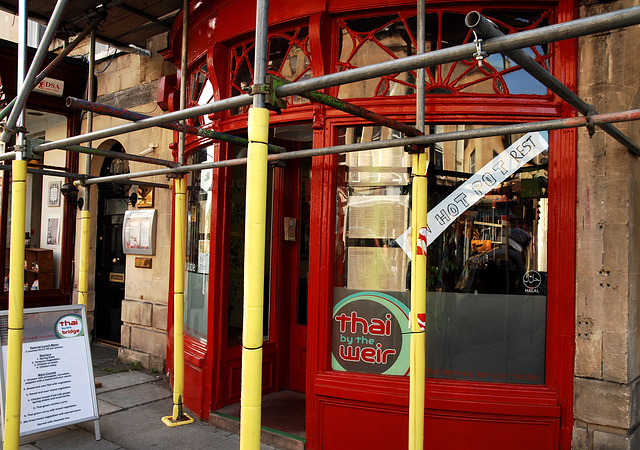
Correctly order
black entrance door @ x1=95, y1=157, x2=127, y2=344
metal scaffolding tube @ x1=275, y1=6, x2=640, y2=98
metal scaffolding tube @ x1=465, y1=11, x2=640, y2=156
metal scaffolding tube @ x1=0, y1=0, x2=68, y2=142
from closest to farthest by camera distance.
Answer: metal scaffolding tube @ x1=275, y1=6, x2=640, y2=98, metal scaffolding tube @ x1=465, y1=11, x2=640, y2=156, metal scaffolding tube @ x1=0, y1=0, x2=68, y2=142, black entrance door @ x1=95, y1=157, x2=127, y2=344

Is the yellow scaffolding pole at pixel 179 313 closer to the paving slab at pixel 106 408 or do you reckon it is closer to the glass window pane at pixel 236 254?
the glass window pane at pixel 236 254

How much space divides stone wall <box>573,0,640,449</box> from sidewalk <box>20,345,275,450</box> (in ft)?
9.49

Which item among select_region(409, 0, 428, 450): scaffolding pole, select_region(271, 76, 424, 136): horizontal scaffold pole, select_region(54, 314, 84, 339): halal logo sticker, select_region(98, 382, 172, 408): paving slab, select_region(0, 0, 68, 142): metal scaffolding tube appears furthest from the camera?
select_region(98, 382, 172, 408): paving slab

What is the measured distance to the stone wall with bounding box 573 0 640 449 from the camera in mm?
3990

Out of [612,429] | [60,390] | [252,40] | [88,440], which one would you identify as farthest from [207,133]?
[612,429]

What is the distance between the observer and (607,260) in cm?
406

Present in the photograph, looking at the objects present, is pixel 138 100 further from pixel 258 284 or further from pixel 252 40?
pixel 258 284

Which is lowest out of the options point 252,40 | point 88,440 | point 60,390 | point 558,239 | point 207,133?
point 88,440

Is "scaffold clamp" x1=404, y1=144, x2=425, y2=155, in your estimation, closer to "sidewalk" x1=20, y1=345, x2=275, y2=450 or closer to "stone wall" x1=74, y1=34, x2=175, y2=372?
"sidewalk" x1=20, y1=345, x2=275, y2=450

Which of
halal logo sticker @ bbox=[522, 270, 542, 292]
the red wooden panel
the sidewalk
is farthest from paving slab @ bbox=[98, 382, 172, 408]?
halal logo sticker @ bbox=[522, 270, 542, 292]

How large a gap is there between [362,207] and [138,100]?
4.93 m

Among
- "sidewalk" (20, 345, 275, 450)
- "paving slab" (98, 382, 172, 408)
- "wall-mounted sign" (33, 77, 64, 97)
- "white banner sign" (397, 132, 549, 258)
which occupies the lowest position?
"sidewalk" (20, 345, 275, 450)

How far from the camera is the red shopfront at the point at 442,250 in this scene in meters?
4.18

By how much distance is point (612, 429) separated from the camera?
399 centimetres
